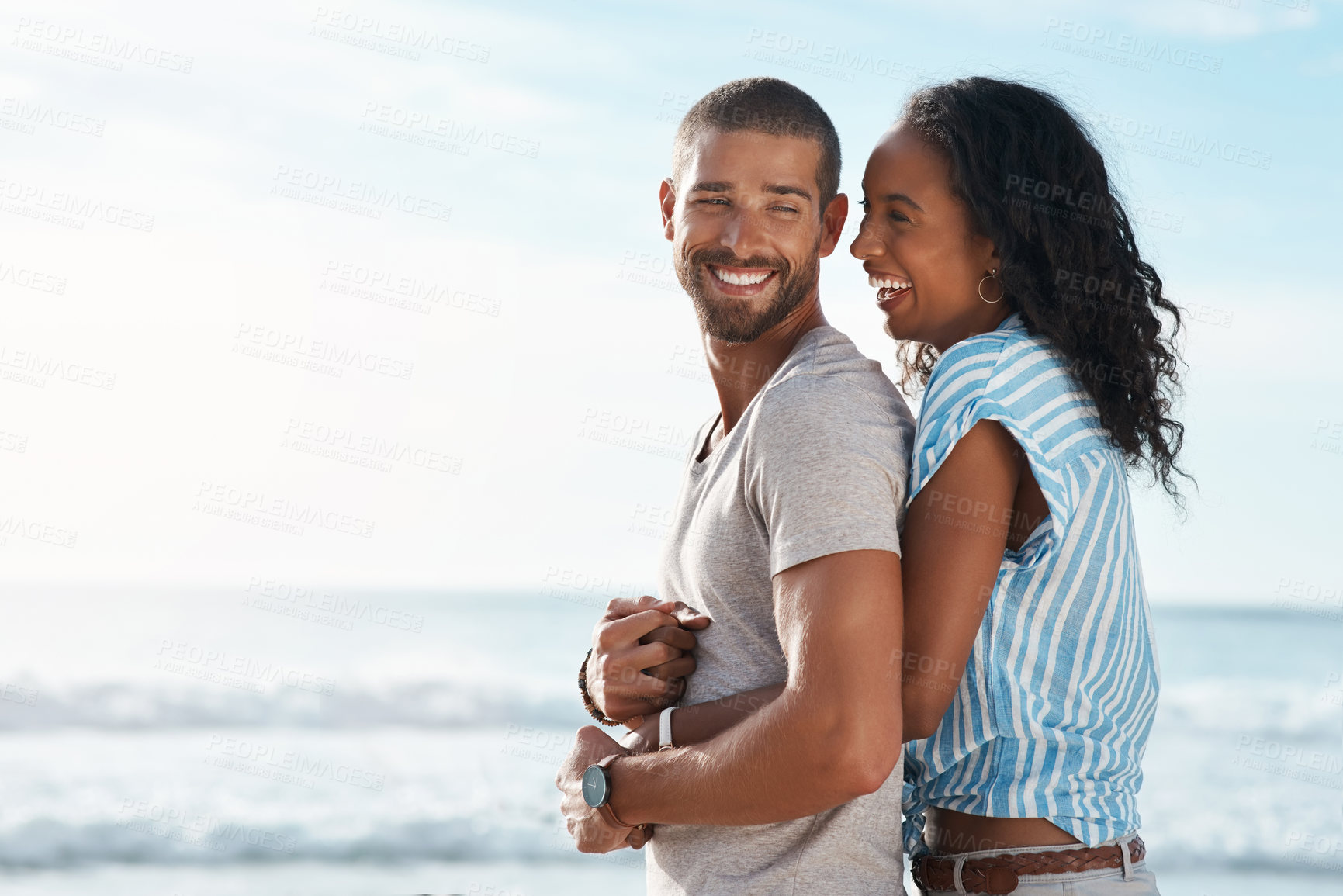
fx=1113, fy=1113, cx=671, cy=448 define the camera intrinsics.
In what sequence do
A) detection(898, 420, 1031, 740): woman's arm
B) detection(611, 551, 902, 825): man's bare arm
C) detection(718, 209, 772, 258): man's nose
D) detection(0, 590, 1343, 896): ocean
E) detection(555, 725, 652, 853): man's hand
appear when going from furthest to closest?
detection(0, 590, 1343, 896): ocean
detection(718, 209, 772, 258): man's nose
detection(555, 725, 652, 853): man's hand
detection(898, 420, 1031, 740): woman's arm
detection(611, 551, 902, 825): man's bare arm

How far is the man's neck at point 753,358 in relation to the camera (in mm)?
2371

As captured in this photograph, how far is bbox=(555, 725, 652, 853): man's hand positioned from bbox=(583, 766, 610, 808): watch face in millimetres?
27

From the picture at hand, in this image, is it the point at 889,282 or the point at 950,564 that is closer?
the point at 950,564

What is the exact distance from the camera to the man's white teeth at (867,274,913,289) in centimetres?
243

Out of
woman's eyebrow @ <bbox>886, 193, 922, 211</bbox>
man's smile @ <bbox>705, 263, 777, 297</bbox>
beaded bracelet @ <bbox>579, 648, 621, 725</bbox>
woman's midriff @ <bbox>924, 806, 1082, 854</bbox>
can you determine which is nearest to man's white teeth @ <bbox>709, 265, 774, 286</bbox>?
man's smile @ <bbox>705, 263, 777, 297</bbox>

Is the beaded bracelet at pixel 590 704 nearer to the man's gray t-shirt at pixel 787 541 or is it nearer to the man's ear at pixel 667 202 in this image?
the man's gray t-shirt at pixel 787 541

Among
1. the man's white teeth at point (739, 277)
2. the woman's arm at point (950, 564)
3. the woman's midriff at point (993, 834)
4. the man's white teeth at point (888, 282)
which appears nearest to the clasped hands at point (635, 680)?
the woman's arm at point (950, 564)

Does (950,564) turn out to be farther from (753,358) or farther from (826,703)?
(753,358)

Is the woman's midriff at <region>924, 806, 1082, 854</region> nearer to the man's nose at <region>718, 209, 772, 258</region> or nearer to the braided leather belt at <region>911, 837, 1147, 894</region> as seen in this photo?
the braided leather belt at <region>911, 837, 1147, 894</region>

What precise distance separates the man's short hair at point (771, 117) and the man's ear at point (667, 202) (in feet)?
0.55

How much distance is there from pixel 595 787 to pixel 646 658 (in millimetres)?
265

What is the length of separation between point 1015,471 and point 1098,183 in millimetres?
Result: 750

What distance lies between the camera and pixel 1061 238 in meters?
2.28

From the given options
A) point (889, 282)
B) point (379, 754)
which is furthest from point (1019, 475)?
point (379, 754)
